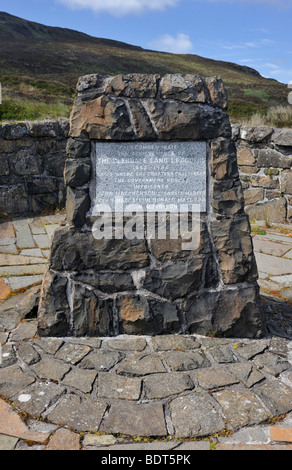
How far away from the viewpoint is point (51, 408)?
2227mm

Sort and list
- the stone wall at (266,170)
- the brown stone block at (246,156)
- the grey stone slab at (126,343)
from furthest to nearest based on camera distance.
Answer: the brown stone block at (246,156) → the stone wall at (266,170) → the grey stone slab at (126,343)

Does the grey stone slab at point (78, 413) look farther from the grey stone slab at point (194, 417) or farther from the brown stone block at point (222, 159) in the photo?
the brown stone block at point (222, 159)

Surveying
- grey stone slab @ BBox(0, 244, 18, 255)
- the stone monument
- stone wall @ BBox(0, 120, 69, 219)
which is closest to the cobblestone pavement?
the stone monument

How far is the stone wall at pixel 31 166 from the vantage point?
6.20 meters

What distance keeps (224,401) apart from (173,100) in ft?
6.31

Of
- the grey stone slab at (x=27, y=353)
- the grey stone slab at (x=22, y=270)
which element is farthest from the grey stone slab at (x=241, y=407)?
the grey stone slab at (x=22, y=270)

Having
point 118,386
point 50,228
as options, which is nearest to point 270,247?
point 50,228

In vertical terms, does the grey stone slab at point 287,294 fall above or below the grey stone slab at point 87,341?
above

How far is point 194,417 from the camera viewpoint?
2168 mm

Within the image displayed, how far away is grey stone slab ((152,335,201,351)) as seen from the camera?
9.33ft

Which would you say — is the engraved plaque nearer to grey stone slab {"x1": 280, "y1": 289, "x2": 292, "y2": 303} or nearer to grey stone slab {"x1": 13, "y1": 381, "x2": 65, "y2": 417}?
grey stone slab {"x1": 13, "y1": 381, "x2": 65, "y2": 417}

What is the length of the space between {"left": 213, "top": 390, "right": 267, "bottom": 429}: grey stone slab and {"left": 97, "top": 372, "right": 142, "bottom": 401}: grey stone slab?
1.44 feet

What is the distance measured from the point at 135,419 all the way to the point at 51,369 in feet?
2.15

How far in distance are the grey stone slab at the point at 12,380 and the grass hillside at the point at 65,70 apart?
737 centimetres
